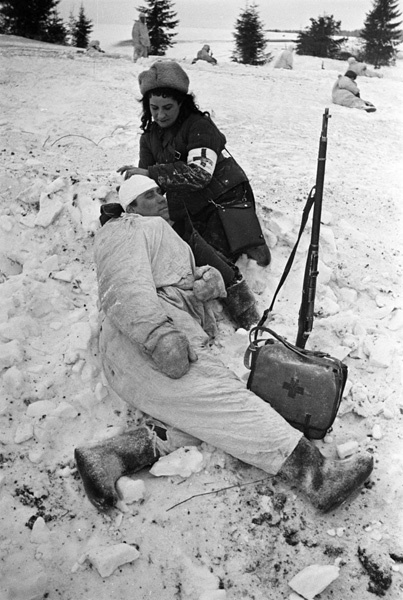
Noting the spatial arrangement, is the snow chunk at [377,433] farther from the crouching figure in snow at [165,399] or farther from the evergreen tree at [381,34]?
the evergreen tree at [381,34]

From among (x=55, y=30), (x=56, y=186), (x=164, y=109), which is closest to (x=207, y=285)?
A: (x=164, y=109)

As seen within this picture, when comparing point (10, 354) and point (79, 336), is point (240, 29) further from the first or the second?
point (10, 354)

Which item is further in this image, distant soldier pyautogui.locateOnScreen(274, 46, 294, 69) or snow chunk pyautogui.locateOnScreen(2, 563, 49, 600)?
distant soldier pyautogui.locateOnScreen(274, 46, 294, 69)

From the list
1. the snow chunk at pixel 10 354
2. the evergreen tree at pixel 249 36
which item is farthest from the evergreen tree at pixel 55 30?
the snow chunk at pixel 10 354

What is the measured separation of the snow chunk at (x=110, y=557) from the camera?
88.0 inches

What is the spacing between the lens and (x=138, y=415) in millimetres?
Result: 2934

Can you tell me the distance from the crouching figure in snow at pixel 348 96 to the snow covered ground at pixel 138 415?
163 inches

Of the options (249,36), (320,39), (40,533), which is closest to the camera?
(40,533)

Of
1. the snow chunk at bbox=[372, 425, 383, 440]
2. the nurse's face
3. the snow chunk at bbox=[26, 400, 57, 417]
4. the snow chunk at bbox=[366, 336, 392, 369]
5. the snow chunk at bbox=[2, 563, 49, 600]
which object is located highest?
the nurse's face

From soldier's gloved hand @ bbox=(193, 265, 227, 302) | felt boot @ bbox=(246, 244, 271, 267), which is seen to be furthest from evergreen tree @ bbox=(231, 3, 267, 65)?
soldier's gloved hand @ bbox=(193, 265, 227, 302)

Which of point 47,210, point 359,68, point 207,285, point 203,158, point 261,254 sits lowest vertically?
point 261,254

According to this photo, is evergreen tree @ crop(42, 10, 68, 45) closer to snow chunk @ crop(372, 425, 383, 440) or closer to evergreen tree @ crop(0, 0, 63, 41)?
evergreen tree @ crop(0, 0, 63, 41)

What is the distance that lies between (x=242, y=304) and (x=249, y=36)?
7.06 metres

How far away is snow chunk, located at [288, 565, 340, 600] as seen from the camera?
2.19m
